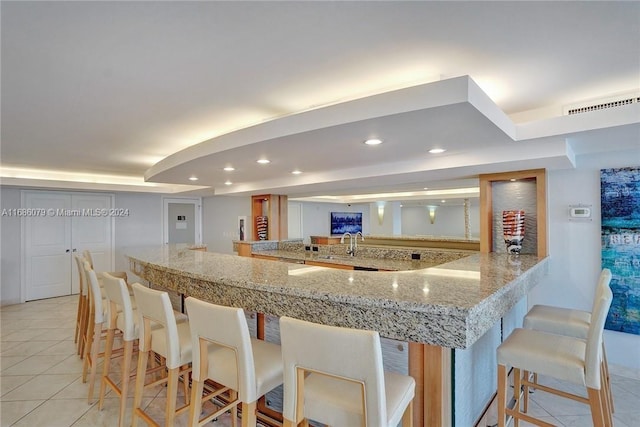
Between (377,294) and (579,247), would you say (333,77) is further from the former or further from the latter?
(579,247)

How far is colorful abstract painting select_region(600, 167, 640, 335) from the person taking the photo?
2.80 m

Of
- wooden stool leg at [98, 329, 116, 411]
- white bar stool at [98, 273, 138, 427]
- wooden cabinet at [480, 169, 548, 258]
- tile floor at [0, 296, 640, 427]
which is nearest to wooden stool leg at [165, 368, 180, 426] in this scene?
white bar stool at [98, 273, 138, 427]

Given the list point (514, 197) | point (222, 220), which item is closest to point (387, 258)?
point (514, 197)

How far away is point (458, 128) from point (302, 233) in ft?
25.9

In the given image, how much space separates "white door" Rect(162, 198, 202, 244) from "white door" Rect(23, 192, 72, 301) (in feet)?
6.26

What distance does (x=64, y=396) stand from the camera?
2.59 metres

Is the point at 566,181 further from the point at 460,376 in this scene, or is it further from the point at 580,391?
the point at 460,376

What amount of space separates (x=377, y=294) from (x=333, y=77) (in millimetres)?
1402

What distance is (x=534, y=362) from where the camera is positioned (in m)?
1.71

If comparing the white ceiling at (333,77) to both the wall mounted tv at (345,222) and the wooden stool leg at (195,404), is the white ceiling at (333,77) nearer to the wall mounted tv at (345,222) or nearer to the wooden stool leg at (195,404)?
the wooden stool leg at (195,404)

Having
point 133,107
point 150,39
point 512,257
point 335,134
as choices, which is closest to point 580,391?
point 512,257

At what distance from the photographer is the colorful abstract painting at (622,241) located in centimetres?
280

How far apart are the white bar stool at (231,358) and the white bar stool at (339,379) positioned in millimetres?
228

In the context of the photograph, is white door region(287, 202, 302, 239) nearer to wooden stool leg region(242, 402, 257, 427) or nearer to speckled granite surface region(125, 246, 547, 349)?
speckled granite surface region(125, 246, 547, 349)
